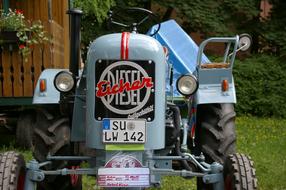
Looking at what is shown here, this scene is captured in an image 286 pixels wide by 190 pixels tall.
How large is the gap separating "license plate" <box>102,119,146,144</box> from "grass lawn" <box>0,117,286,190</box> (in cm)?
242

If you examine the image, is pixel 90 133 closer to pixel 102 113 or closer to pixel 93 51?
pixel 102 113

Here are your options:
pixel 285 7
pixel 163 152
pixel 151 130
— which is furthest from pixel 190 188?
pixel 285 7

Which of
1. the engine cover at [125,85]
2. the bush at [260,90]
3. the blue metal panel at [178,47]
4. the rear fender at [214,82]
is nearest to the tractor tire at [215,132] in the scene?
the rear fender at [214,82]

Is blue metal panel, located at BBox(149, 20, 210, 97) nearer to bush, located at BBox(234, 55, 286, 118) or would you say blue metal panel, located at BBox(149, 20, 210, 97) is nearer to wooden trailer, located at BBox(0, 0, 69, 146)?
wooden trailer, located at BBox(0, 0, 69, 146)

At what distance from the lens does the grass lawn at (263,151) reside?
21.6 feet

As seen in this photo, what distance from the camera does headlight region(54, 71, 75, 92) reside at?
448 centimetres

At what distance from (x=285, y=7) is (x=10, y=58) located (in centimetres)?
1117

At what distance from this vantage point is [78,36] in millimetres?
5141

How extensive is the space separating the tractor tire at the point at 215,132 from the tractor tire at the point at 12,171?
70.0 inches

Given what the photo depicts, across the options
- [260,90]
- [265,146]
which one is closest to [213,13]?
[260,90]

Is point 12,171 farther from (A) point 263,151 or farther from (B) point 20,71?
(A) point 263,151

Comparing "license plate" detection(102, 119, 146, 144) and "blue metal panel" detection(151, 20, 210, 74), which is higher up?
"blue metal panel" detection(151, 20, 210, 74)

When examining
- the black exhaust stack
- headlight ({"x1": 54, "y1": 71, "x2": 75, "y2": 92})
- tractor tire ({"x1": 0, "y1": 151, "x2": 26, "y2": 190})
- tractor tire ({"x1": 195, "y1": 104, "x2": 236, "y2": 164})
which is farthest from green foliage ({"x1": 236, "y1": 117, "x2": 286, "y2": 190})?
tractor tire ({"x1": 0, "y1": 151, "x2": 26, "y2": 190})

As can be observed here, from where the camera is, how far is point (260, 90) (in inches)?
612
